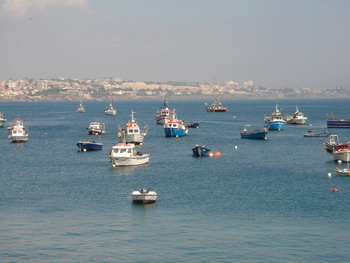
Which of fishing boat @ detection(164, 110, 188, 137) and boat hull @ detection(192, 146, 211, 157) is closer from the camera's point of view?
boat hull @ detection(192, 146, 211, 157)

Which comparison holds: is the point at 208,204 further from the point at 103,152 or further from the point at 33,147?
the point at 33,147

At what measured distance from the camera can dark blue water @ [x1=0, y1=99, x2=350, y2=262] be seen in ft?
140

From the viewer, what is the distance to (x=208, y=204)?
57.7 metres

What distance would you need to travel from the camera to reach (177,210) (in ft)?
180

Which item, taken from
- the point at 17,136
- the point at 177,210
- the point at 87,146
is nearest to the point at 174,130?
the point at 87,146

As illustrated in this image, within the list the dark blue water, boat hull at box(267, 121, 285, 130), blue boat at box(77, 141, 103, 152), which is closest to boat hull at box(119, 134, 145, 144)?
blue boat at box(77, 141, 103, 152)

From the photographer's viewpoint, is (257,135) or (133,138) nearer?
(133,138)

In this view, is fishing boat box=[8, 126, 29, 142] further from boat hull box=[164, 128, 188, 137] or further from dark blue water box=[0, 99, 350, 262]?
boat hull box=[164, 128, 188, 137]

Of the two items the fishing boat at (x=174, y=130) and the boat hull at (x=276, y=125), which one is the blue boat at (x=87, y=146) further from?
the boat hull at (x=276, y=125)

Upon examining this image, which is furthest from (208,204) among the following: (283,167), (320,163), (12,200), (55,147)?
(55,147)

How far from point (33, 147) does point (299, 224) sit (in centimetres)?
7579

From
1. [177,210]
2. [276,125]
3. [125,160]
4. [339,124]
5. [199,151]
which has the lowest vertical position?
[177,210]

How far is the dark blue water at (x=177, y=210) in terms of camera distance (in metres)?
42.8

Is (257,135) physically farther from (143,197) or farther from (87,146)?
(143,197)
